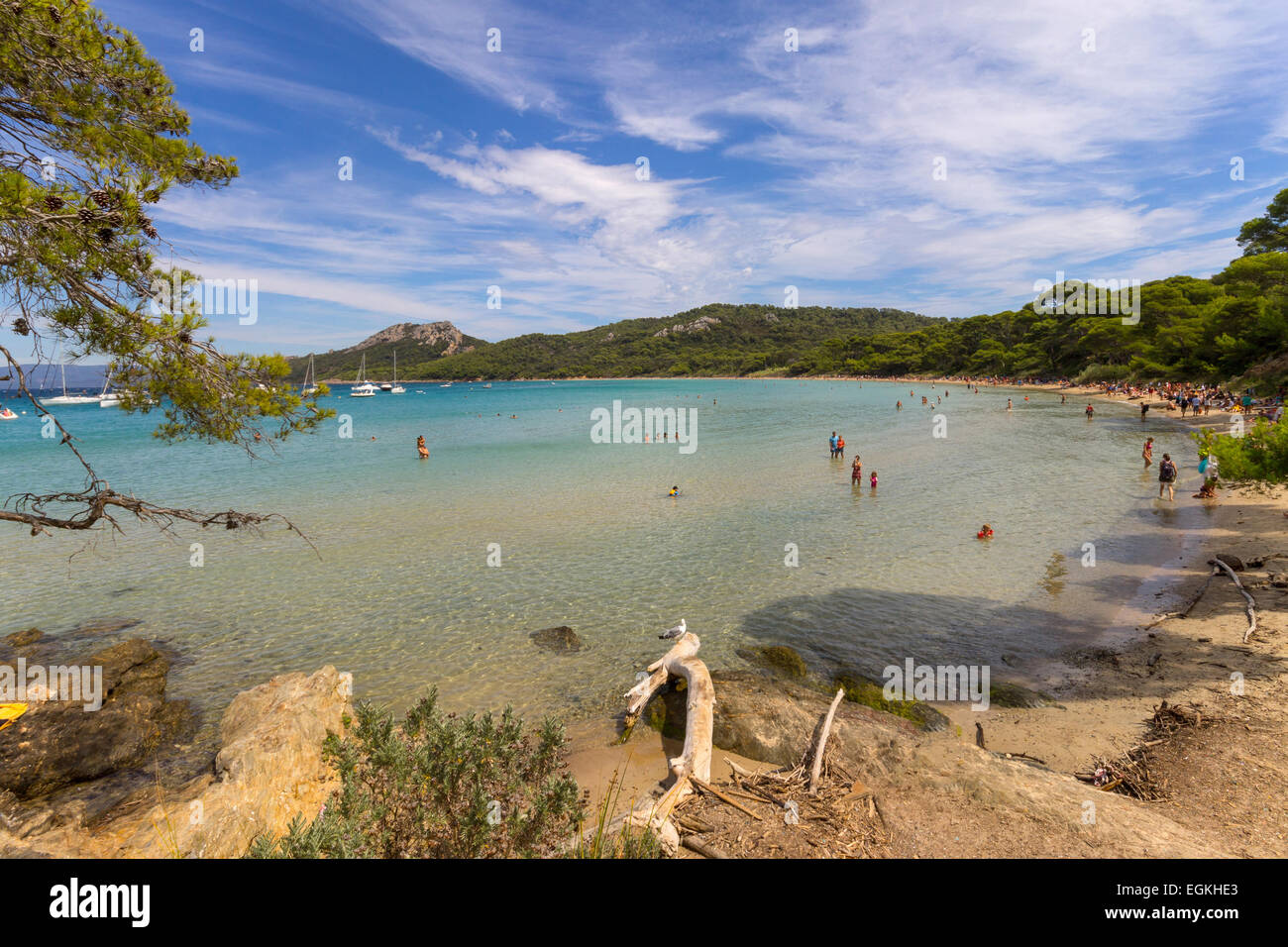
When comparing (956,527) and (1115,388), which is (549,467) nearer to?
(956,527)

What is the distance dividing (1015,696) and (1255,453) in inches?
285

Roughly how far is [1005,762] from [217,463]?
49865 mm

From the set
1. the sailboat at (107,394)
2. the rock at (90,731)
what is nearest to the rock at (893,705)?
the sailboat at (107,394)

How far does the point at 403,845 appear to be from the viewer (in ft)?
19.1

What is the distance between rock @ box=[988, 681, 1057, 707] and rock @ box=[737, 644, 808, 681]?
3372mm

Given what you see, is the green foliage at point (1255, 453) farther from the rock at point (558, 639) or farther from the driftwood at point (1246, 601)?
the rock at point (558, 639)

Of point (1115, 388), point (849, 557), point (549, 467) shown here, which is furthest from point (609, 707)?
point (1115, 388)

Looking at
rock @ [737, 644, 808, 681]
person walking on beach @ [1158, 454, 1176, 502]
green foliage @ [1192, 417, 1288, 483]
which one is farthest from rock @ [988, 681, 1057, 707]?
person walking on beach @ [1158, 454, 1176, 502]

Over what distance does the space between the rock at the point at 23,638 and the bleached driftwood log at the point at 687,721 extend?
1397 cm

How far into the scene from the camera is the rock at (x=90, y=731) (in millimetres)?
8539

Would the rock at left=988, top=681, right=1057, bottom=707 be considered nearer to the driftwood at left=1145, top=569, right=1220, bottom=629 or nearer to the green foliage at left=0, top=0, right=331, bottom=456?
the driftwood at left=1145, top=569, right=1220, bottom=629

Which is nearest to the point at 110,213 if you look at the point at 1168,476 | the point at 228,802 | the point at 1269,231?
the point at 228,802

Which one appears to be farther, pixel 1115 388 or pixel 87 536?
pixel 1115 388
